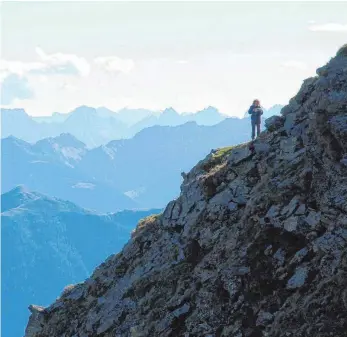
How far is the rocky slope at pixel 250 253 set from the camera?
16016 millimetres

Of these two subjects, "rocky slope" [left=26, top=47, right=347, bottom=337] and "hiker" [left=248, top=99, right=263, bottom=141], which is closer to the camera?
"rocky slope" [left=26, top=47, right=347, bottom=337]

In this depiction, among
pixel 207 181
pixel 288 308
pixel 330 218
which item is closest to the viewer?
pixel 288 308

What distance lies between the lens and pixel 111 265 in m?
26.9

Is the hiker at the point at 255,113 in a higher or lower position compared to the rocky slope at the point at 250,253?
higher

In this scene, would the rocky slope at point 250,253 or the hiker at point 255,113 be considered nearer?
the rocky slope at point 250,253

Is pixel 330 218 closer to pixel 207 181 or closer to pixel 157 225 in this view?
pixel 207 181

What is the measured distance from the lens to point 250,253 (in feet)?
60.8

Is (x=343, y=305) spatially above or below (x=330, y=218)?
below

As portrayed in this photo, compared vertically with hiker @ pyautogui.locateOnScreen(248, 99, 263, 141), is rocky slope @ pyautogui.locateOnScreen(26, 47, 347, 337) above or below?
below

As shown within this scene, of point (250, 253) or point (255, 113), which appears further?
point (255, 113)

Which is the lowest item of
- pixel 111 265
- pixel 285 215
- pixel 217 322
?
pixel 217 322

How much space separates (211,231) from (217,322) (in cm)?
481

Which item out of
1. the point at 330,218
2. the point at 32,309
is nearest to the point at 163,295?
the point at 330,218

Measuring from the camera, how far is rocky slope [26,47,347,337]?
16016mm
